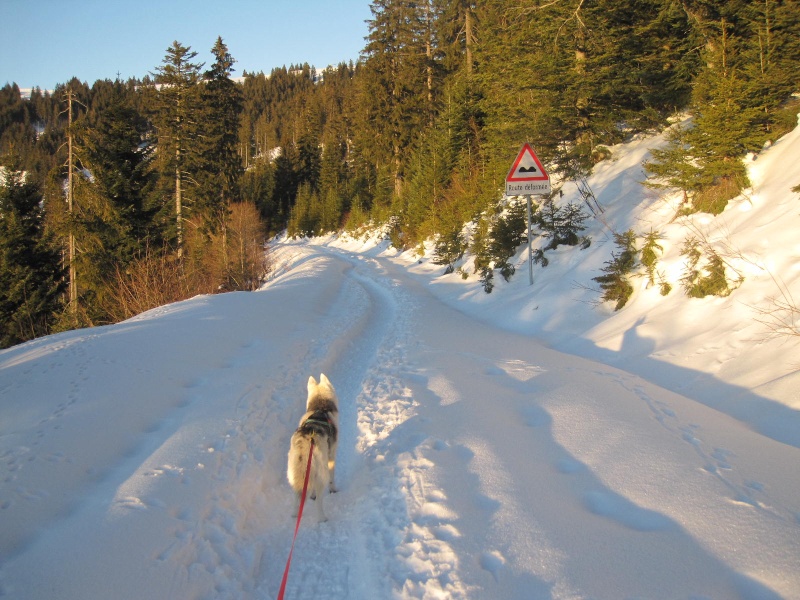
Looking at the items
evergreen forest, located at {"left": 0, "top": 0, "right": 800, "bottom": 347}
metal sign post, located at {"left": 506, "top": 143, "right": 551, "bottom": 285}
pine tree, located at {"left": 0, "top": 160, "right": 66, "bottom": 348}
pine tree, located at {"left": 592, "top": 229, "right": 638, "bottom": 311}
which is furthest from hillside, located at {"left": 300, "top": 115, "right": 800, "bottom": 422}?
pine tree, located at {"left": 0, "top": 160, "right": 66, "bottom": 348}

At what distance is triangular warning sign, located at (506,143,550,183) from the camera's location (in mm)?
10109

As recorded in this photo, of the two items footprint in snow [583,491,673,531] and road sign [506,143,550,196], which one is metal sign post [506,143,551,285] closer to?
road sign [506,143,550,196]

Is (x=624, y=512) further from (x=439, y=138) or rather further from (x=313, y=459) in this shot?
(x=439, y=138)

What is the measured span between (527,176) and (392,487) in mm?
8497

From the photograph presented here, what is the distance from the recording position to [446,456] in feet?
13.2

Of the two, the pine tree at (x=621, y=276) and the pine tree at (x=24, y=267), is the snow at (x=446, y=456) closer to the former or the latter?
the pine tree at (x=621, y=276)

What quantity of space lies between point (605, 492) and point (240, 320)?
7.25m

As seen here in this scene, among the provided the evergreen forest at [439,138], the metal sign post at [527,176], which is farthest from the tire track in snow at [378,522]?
the metal sign post at [527,176]

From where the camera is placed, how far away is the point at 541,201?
14633 millimetres

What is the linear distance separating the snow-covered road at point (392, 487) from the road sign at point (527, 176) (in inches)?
212

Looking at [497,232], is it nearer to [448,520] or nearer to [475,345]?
[475,345]

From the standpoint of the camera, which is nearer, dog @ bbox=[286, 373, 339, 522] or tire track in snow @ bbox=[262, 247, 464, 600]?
tire track in snow @ bbox=[262, 247, 464, 600]

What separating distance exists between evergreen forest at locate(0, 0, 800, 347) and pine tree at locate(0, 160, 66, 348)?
3.0 inches

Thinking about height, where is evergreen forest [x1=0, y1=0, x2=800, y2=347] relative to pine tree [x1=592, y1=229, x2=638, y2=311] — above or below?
above
